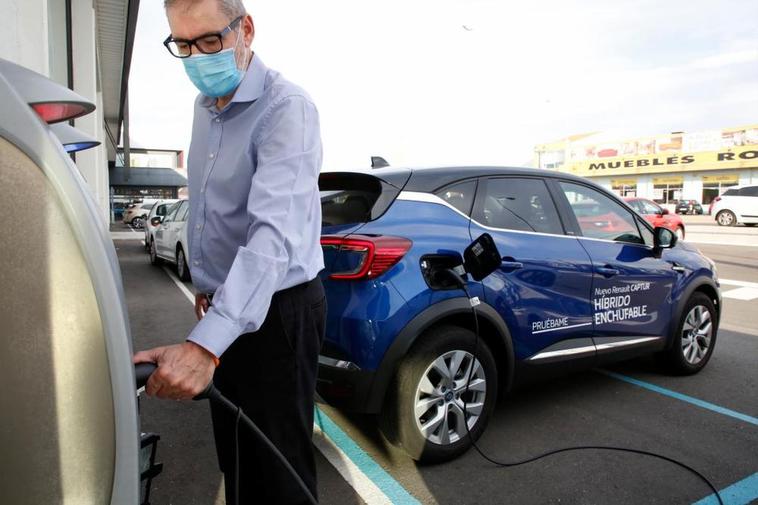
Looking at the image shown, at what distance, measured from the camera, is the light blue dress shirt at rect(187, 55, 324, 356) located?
1.26m

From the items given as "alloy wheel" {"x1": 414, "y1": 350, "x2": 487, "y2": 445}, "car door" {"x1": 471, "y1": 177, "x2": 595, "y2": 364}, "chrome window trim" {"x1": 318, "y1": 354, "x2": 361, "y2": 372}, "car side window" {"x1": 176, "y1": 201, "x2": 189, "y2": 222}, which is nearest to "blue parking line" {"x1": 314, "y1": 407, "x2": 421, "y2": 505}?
"alloy wheel" {"x1": 414, "y1": 350, "x2": 487, "y2": 445}

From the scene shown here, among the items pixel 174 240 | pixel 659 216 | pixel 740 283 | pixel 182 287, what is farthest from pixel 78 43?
pixel 659 216

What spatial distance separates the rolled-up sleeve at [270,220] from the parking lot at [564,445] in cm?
173

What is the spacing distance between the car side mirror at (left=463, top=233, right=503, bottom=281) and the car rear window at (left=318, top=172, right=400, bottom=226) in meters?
0.52

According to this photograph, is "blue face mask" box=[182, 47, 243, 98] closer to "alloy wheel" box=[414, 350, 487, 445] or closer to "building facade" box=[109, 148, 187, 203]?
"alloy wheel" box=[414, 350, 487, 445]

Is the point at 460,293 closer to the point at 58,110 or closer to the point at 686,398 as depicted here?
the point at 58,110

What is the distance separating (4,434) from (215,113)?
107 cm

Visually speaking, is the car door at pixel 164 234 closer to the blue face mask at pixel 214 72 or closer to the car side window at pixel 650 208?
the blue face mask at pixel 214 72

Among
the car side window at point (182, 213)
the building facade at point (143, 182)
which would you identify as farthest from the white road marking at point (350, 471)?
the building facade at point (143, 182)

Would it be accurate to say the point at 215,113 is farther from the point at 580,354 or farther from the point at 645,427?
the point at 645,427

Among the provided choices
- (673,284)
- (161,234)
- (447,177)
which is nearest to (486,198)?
(447,177)

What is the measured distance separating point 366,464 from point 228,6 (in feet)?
7.86

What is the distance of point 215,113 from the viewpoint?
1.63 meters

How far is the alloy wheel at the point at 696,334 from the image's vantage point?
4.35 metres
